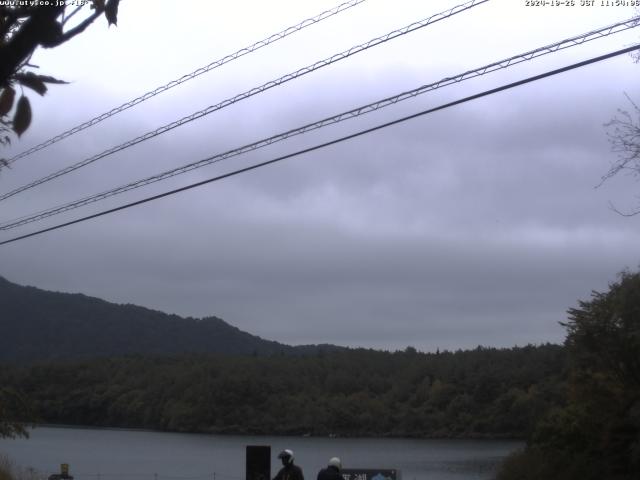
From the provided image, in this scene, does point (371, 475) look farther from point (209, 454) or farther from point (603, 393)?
point (209, 454)

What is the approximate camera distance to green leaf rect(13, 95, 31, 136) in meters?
3.59

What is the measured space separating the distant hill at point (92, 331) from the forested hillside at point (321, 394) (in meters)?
9.43

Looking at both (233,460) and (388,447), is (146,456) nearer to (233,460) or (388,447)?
(233,460)

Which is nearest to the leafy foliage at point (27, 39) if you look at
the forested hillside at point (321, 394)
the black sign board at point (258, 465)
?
the black sign board at point (258, 465)

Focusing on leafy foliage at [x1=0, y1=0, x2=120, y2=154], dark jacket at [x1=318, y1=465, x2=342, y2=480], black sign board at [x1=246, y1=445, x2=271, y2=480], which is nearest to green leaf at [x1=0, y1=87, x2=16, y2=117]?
leafy foliage at [x1=0, y1=0, x2=120, y2=154]

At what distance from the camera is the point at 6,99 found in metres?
3.59

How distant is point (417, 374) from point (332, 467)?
7876 centimetres

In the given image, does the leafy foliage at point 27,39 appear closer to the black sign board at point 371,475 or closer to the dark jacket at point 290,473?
the dark jacket at point 290,473

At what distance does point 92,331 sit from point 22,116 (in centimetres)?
12905

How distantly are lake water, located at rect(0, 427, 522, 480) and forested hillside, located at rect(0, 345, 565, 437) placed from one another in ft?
8.40

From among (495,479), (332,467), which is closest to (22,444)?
(495,479)

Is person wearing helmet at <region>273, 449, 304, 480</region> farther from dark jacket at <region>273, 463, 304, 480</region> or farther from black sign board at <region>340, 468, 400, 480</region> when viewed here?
black sign board at <region>340, 468, 400, 480</region>

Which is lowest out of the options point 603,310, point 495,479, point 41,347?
point 495,479

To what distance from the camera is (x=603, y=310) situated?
2498 cm
